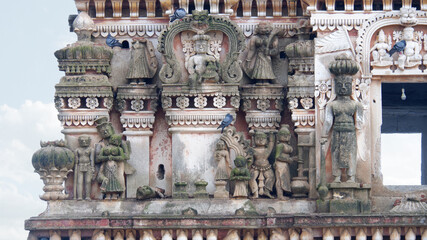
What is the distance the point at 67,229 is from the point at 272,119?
4.41 meters

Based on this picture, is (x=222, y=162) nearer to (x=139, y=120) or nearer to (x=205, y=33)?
(x=139, y=120)

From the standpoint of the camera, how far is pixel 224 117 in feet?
115

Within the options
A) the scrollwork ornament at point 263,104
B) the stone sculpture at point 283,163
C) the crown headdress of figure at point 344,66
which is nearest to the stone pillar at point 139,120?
the scrollwork ornament at point 263,104

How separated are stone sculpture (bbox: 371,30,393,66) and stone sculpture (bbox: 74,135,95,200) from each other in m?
5.55

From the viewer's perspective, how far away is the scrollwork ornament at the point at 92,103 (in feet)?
116

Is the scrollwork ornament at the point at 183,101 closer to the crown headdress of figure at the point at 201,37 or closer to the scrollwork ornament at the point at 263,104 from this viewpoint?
the crown headdress of figure at the point at 201,37

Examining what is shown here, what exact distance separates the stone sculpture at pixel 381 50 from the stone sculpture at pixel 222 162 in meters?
3.19

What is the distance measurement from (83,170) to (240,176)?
9.77ft

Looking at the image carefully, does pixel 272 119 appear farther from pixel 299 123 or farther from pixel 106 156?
pixel 106 156

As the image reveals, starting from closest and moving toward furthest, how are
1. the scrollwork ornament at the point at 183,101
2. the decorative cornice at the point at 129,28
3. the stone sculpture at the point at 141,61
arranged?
the scrollwork ornament at the point at 183,101
the stone sculpture at the point at 141,61
the decorative cornice at the point at 129,28

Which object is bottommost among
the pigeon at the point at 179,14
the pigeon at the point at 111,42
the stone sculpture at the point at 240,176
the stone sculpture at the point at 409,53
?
the stone sculpture at the point at 240,176

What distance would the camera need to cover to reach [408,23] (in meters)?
34.9

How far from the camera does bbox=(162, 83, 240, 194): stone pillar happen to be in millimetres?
35031

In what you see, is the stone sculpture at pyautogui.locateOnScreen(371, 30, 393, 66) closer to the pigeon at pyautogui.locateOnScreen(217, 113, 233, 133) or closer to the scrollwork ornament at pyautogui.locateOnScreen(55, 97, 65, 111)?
the pigeon at pyautogui.locateOnScreen(217, 113, 233, 133)
